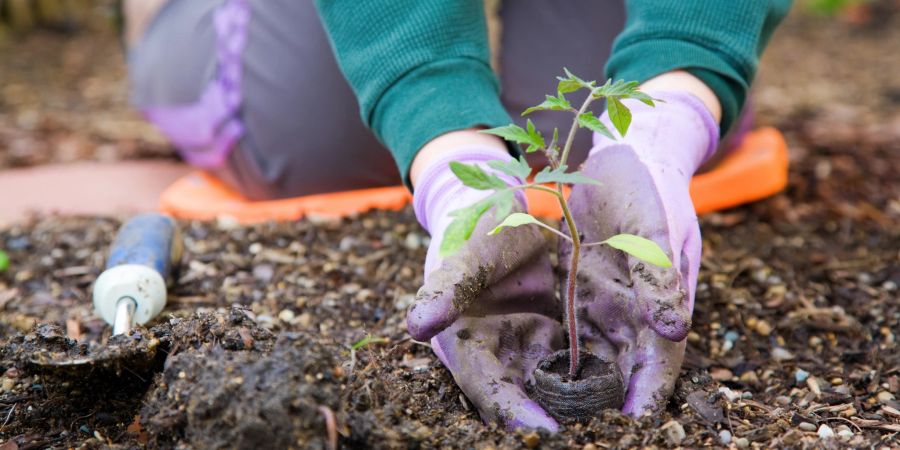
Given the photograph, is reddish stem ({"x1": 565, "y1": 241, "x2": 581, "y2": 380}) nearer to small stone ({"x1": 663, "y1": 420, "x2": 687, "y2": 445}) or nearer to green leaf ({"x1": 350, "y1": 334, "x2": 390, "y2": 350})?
small stone ({"x1": 663, "y1": 420, "x2": 687, "y2": 445})

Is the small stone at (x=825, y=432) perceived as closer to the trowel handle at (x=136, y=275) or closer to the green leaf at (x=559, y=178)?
the green leaf at (x=559, y=178)

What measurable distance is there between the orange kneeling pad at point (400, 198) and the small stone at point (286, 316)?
42 centimetres

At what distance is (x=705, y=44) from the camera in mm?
1304

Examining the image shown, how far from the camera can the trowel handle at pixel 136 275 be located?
121 centimetres

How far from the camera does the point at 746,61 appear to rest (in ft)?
4.33

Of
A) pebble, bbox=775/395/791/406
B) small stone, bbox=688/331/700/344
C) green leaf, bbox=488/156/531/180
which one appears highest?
green leaf, bbox=488/156/531/180

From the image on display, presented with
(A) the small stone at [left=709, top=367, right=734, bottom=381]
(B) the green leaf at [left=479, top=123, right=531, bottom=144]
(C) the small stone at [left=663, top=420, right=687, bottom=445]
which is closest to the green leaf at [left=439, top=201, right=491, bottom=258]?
(B) the green leaf at [left=479, top=123, right=531, bottom=144]

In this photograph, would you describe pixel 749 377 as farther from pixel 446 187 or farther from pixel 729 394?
pixel 446 187

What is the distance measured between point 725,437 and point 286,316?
2.32 ft

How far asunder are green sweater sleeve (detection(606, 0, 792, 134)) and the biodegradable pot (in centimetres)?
49

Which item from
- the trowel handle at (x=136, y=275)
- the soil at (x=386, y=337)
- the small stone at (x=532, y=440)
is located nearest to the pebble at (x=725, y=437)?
the soil at (x=386, y=337)

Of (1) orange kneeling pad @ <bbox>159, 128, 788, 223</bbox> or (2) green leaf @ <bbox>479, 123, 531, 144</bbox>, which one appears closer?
(2) green leaf @ <bbox>479, 123, 531, 144</bbox>

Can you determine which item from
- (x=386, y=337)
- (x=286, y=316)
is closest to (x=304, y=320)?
(x=286, y=316)

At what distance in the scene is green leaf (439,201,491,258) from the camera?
2.60ft
